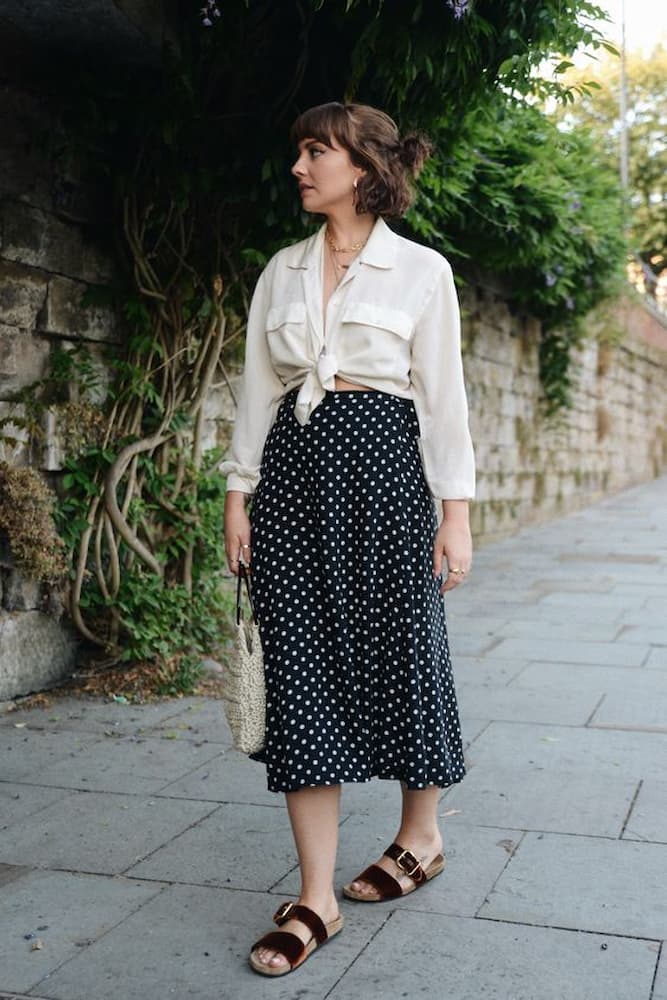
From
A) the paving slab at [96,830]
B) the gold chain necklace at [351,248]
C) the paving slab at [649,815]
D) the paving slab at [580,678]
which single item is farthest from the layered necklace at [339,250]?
the paving slab at [580,678]

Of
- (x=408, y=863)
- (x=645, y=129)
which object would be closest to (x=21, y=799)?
(x=408, y=863)

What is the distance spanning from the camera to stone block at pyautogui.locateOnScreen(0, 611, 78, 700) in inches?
166

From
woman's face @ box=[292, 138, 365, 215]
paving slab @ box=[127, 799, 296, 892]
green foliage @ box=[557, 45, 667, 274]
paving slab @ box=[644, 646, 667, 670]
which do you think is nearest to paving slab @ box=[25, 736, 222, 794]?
paving slab @ box=[127, 799, 296, 892]

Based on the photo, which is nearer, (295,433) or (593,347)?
(295,433)

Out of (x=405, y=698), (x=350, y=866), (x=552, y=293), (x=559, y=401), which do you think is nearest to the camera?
(x=405, y=698)

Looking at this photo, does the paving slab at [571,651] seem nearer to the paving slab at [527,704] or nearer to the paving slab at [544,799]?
the paving slab at [527,704]

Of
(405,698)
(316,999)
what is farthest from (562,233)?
(316,999)

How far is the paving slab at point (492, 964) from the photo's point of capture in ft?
7.02

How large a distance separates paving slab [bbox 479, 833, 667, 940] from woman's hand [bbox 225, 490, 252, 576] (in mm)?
895

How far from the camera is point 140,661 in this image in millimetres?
4562

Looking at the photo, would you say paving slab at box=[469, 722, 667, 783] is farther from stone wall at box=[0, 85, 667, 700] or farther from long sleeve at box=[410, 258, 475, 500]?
stone wall at box=[0, 85, 667, 700]

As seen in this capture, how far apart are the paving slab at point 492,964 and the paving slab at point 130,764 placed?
47.6 inches

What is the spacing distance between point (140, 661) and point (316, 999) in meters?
2.54

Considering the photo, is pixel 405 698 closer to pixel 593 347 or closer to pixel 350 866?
pixel 350 866
